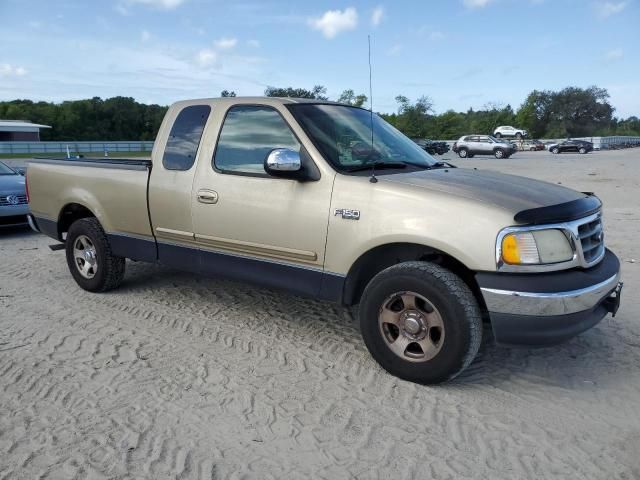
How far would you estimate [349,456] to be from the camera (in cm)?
284

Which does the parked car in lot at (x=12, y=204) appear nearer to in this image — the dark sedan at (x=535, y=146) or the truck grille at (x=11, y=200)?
the truck grille at (x=11, y=200)

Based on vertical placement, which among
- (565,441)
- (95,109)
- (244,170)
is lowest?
(565,441)

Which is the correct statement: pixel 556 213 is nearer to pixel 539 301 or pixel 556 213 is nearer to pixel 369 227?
pixel 539 301

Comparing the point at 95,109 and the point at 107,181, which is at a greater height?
the point at 95,109

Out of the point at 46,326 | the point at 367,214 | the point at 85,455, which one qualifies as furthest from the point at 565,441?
the point at 46,326

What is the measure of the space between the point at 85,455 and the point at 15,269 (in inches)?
185

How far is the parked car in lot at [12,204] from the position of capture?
8852mm

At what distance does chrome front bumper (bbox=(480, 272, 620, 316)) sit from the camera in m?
3.18

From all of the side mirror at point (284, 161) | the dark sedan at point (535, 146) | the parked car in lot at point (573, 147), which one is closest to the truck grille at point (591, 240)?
the side mirror at point (284, 161)

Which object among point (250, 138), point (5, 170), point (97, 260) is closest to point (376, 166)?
point (250, 138)

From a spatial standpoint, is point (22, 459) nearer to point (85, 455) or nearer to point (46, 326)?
point (85, 455)

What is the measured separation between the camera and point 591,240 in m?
3.63

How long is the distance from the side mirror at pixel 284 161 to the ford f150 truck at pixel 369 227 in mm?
14

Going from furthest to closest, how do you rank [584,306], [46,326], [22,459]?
[46,326], [584,306], [22,459]
